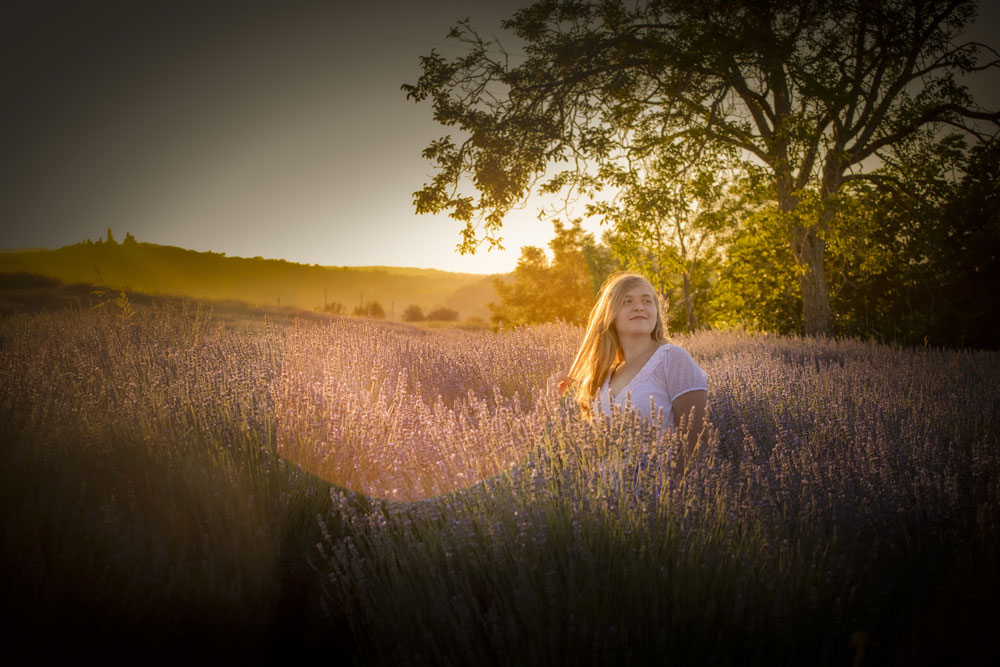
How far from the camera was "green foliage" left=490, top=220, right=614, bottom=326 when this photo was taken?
34.3m

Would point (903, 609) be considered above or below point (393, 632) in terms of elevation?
above

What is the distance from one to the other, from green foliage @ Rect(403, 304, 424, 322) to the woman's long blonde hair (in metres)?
41.3

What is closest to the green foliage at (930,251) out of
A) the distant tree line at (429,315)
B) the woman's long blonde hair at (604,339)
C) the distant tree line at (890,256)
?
the distant tree line at (890,256)

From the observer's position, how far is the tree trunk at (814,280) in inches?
380

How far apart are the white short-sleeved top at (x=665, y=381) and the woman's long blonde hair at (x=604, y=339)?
321 mm

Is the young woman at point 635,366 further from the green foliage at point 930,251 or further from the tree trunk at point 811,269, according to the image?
the green foliage at point 930,251

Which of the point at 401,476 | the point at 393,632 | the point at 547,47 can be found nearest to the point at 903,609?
the point at 393,632

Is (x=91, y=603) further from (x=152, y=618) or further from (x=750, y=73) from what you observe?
(x=750, y=73)

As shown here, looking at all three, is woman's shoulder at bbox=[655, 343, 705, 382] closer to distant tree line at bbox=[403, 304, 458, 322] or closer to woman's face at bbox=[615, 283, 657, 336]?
woman's face at bbox=[615, 283, 657, 336]

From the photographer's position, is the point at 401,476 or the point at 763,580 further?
the point at 401,476

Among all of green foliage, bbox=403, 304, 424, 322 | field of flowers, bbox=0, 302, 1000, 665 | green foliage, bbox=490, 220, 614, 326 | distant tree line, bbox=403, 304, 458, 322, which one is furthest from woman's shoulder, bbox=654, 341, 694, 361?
green foliage, bbox=403, 304, 424, 322

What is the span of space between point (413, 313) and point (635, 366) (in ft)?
140

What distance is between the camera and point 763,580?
1765 mm

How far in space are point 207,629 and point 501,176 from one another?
7904mm
